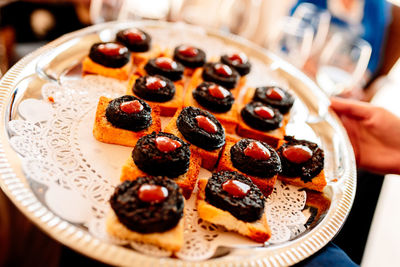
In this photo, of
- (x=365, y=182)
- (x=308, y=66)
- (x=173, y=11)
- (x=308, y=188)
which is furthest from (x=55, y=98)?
(x=173, y=11)

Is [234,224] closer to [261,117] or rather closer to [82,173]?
[82,173]

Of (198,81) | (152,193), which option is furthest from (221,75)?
(152,193)

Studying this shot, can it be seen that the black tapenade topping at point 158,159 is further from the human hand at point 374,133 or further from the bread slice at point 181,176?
the human hand at point 374,133

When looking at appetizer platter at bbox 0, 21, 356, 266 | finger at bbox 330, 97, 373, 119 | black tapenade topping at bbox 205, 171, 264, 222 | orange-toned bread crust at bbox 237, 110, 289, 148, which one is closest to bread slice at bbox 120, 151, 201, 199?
appetizer platter at bbox 0, 21, 356, 266

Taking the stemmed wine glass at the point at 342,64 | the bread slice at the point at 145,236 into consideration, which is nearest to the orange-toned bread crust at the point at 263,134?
the bread slice at the point at 145,236

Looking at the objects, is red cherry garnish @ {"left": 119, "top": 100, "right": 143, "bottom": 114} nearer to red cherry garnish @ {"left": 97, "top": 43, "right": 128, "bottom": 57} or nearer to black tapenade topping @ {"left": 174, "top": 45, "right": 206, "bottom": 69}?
red cherry garnish @ {"left": 97, "top": 43, "right": 128, "bottom": 57}
